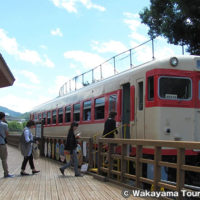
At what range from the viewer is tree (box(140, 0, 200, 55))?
51.4 feet

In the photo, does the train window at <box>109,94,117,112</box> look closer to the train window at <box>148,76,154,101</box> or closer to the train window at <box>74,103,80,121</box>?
the train window at <box>148,76,154,101</box>

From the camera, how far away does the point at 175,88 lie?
346 inches

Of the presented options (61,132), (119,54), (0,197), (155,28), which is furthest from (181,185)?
(155,28)

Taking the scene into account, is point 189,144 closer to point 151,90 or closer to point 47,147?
point 151,90

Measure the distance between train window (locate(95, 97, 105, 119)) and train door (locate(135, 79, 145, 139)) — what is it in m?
A: 2.50

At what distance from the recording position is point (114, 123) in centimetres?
956

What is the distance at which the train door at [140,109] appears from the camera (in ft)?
29.2

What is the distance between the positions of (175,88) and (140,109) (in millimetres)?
1044

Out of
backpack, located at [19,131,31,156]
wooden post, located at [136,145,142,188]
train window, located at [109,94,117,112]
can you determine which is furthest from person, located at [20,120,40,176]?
wooden post, located at [136,145,142,188]

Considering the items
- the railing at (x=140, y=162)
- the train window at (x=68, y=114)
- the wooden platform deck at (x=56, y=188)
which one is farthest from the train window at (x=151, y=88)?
the train window at (x=68, y=114)

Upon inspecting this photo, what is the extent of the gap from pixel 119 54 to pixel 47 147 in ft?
23.3

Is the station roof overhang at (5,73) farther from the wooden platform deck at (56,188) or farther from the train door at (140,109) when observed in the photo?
the train door at (140,109)

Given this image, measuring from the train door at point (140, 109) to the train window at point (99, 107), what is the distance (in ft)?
8.21

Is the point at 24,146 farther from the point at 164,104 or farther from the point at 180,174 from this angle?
the point at 180,174
